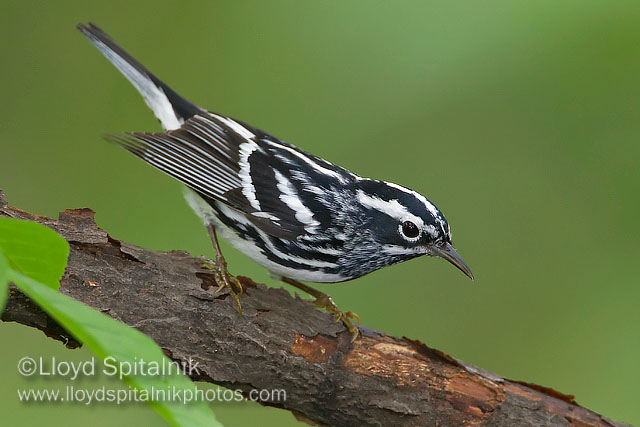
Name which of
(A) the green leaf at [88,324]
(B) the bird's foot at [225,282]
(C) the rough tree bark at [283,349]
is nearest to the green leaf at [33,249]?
(A) the green leaf at [88,324]

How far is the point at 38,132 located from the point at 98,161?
1.98 feet

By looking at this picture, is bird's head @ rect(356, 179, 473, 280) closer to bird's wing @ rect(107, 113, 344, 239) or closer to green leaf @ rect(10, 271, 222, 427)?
bird's wing @ rect(107, 113, 344, 239)

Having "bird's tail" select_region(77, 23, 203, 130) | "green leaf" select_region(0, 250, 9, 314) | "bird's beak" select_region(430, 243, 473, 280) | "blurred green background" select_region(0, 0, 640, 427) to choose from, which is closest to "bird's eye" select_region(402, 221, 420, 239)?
"bird's beak" select_region(430, 243, 473, 280)

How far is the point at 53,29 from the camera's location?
5.85 metres

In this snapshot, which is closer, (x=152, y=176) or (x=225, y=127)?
(x=225, y=127)

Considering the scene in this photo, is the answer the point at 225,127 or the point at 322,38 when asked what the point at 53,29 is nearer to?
the point at 322,38

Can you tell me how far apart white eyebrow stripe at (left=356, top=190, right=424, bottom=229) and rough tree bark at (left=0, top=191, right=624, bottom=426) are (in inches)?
26.0

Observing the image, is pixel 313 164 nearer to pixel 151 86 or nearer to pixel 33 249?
pixel 151 86

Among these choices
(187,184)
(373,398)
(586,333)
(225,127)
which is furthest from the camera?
(586,333)

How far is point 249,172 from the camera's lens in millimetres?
3676

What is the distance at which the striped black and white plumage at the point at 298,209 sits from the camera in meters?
3.44

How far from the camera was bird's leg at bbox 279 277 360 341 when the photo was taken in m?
3.27

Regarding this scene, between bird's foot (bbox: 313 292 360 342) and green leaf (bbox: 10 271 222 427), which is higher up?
bird's foot (bbox: 313 292 360 342)

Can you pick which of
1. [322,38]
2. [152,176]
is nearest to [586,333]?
[322,38]
